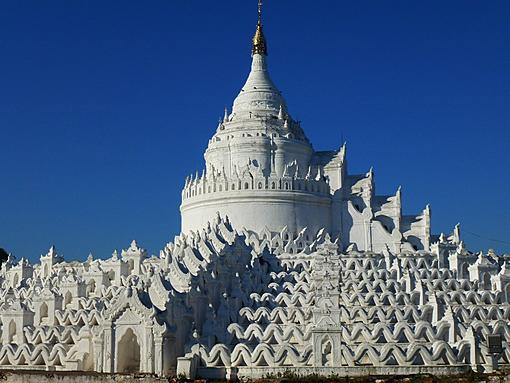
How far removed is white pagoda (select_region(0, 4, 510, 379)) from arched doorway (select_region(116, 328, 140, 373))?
0.06 m

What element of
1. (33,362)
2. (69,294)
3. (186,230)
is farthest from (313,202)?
(33,362)

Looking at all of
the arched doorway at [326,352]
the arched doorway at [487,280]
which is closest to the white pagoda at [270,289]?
the arched doorway at [326,352]

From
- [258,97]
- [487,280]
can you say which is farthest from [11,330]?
[258,97]

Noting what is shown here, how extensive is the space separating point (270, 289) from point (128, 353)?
34.6 feet

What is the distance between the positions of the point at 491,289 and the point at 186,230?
81.2 feet

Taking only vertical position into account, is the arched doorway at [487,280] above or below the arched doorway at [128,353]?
above

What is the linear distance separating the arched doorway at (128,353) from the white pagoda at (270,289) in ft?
0.20

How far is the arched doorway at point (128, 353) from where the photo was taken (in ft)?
104

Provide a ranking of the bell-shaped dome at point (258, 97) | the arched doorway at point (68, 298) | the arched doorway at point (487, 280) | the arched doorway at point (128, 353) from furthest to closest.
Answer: the bell-shaped dome at point (258, 97), the arched doorway at point (68, 298), the arched doorway at point (487, 280), the arched doorway at point (128, 353)

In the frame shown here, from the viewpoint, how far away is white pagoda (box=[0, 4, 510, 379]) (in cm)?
3128

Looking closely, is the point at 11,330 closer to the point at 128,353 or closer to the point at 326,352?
the point at 128,353

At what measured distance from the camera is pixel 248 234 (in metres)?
53.9

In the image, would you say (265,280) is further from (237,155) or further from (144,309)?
(237,155)

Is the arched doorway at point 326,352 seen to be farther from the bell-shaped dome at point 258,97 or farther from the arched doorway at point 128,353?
the bell-shaped dome at point 258,97
